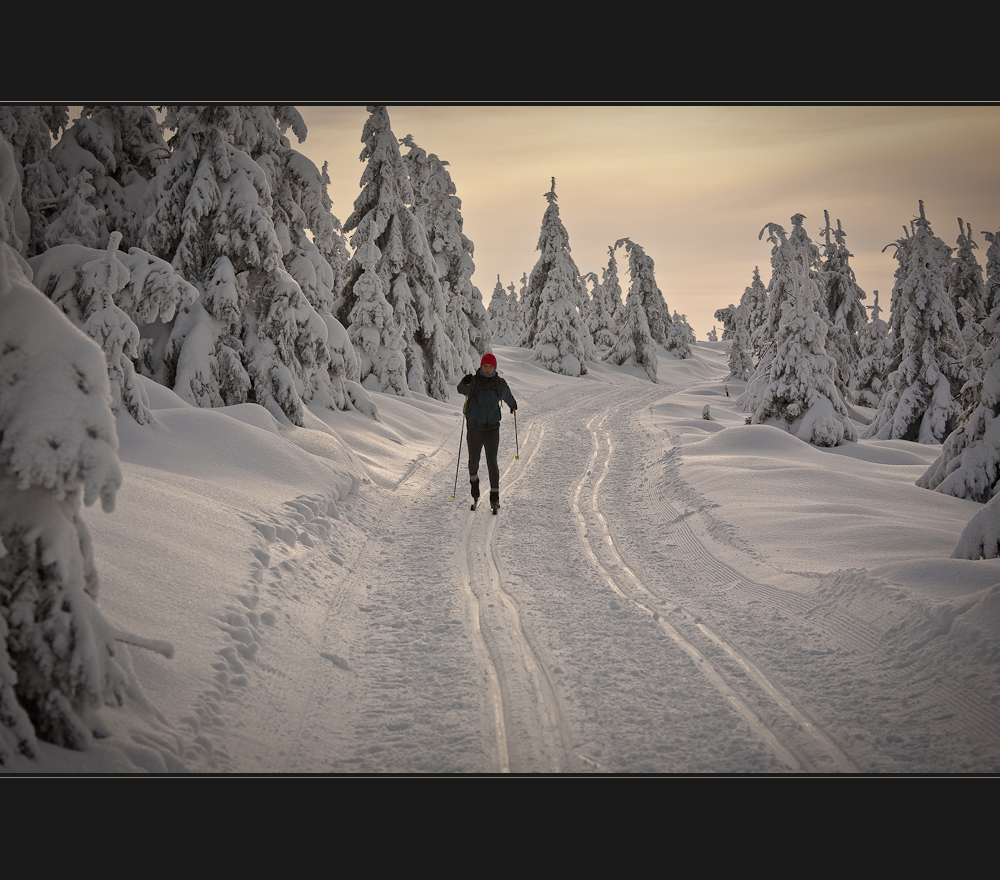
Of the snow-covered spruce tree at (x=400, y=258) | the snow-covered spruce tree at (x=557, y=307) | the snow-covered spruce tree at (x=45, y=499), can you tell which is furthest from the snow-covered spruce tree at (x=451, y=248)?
the snow-covered spruce tree at (x=45, y=499)

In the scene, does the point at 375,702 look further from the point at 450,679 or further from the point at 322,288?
the point at 322,288

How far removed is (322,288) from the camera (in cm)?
1717

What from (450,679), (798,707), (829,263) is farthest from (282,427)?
(829,263)

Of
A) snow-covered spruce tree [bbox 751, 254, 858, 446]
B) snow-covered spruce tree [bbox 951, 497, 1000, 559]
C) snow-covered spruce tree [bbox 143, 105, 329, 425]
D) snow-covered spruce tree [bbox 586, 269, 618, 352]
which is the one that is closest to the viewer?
snow-covered spruce tree [bbox 951, 497, 1000, 559]

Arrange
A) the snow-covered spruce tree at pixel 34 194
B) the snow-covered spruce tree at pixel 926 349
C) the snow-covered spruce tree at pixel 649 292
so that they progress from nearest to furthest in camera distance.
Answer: the snow-covered spruce tree at pixel 34 194 → the snow-covered spruce tree at pixel 926 349 → the snow-covered spruce tree at pixel 649 292

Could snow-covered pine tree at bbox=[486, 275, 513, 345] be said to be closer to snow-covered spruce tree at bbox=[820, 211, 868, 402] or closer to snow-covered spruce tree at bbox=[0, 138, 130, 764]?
snow-covered spruce tree at bbox=[820, 211, 868, 402]

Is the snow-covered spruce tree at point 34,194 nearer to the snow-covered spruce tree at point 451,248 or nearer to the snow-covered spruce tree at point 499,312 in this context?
the snow-covered spruce tree at point 451,248

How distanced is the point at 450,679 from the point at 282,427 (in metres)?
9.02

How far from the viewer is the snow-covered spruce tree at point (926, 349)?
23750 millimetres

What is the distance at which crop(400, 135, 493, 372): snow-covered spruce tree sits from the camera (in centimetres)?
3111

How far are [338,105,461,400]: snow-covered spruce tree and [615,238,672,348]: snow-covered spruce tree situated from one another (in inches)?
950

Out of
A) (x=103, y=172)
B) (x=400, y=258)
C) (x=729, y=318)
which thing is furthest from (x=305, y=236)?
(x=729, y=318)

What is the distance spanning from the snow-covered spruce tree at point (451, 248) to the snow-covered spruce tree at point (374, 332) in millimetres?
7385

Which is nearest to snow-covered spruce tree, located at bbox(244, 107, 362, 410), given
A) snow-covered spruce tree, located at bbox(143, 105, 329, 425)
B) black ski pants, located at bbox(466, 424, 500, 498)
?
snow-covered spruce tree, located at bbox(143, 105, 329, 425)
